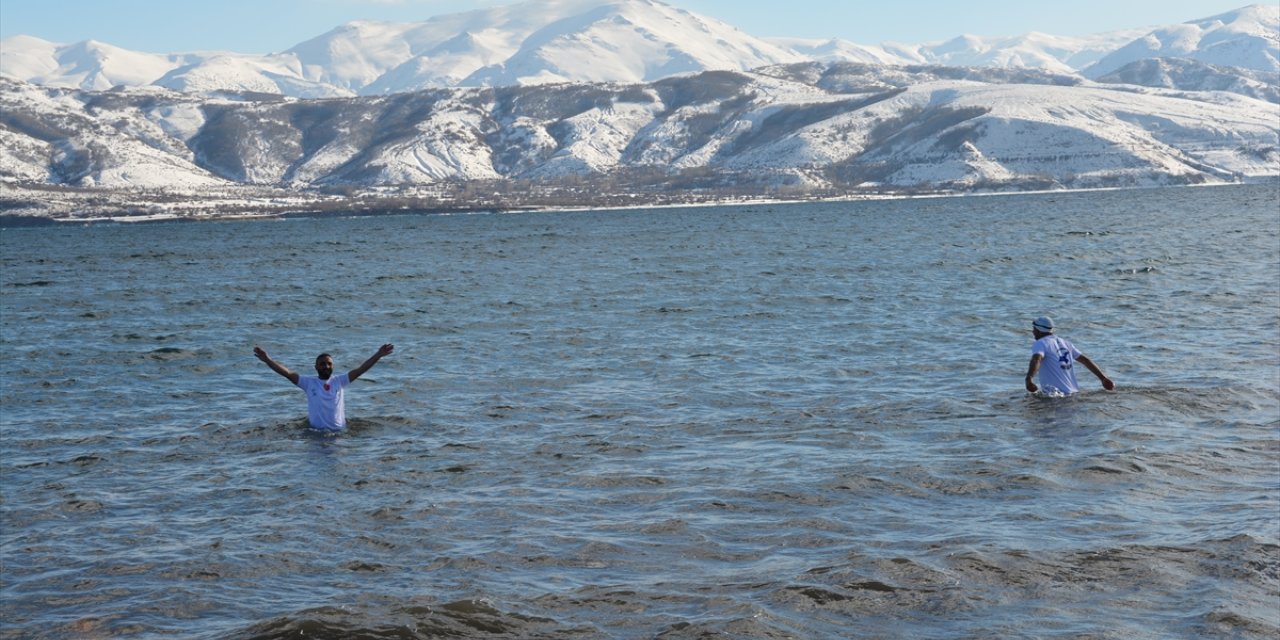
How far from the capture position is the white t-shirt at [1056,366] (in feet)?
70.0

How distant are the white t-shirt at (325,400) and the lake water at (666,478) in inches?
14.8

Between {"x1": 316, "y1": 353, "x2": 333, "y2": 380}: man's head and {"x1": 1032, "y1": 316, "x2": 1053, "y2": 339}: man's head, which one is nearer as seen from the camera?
{"x1": 316, "y1": 353, "x2": 333, "y2": 380}: man's head

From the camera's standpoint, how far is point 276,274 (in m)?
73.9

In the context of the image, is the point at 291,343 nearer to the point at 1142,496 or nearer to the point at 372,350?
the point at 372,350

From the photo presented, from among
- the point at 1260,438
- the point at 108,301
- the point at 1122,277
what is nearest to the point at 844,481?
the point at 1260,438

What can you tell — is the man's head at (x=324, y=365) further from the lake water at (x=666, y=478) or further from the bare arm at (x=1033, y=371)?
the bare arm at (x=1033, y=371)

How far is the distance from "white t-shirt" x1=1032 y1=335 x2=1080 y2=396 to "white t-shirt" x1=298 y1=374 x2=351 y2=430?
12.0m

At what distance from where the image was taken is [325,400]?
20719mm

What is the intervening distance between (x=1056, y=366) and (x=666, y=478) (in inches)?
327

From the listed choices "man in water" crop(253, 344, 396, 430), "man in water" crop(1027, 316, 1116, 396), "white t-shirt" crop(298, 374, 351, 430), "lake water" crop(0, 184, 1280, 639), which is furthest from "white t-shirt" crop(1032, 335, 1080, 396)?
"white t-shirt" crop(298, 374, 351, 430)

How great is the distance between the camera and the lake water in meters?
11.8

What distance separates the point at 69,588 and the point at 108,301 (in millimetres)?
47372

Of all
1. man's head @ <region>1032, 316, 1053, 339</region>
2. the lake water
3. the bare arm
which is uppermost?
man's head @ <region>1032, 316, 1053, 339</region>

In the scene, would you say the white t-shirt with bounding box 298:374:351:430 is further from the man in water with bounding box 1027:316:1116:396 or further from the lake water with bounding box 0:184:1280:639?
the man in water with bounding box 1027:316:1116:396
